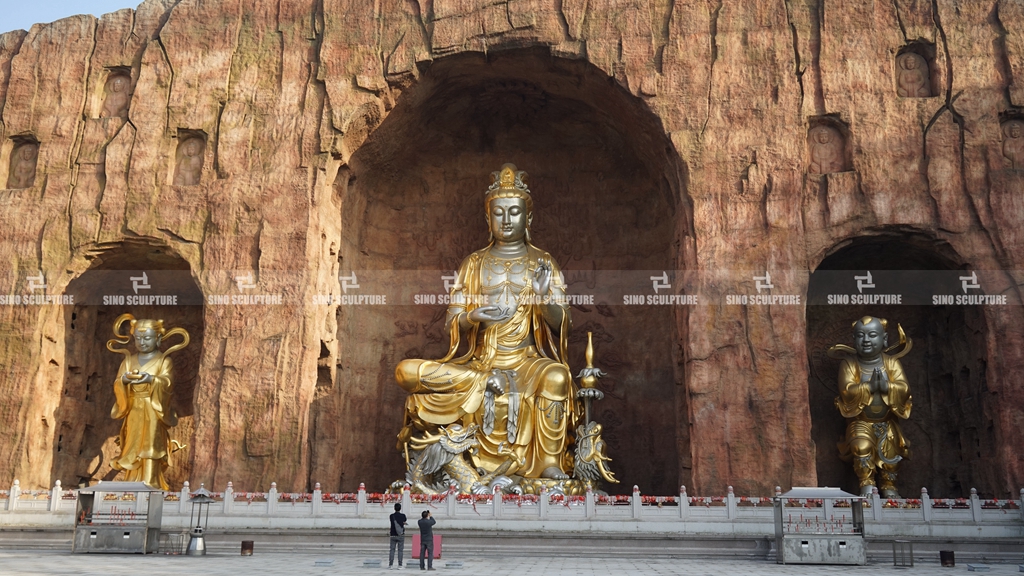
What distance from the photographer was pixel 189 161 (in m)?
13.6

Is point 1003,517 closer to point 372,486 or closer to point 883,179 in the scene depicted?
point 883,179

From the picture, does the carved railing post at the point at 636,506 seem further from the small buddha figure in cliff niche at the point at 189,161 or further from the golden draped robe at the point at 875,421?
the small buddha figure in cliff niche at the point at 189,161

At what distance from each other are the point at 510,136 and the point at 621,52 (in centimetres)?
298

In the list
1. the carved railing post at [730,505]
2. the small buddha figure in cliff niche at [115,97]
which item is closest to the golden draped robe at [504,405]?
the carved railing post at [730,505]

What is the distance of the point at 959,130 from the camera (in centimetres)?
1240

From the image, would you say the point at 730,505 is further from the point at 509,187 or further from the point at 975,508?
the point at 509,187

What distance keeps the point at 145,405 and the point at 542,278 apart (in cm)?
553

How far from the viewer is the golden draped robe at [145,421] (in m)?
12.7

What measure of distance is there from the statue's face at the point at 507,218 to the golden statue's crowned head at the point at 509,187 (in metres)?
0.08

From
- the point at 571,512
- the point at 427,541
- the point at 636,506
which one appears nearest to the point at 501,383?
the point at 571,512

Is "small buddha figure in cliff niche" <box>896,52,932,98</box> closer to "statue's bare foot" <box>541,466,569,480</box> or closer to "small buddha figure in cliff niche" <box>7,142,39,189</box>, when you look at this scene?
"statue's bare foot" <box>541,466,569,480</box>

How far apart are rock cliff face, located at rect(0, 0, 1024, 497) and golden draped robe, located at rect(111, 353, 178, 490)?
797mm

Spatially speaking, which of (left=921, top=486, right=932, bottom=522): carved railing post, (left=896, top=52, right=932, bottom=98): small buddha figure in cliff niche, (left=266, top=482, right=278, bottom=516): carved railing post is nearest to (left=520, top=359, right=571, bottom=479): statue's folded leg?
(left=266, top=482, right=278, bottom=516): carved railing post

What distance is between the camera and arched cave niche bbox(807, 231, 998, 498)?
1248 centimetres
